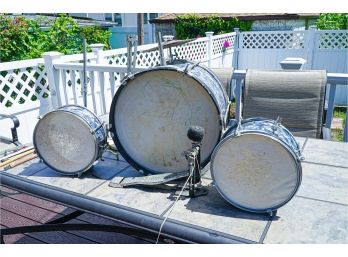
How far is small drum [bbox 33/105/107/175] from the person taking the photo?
1.92 metres

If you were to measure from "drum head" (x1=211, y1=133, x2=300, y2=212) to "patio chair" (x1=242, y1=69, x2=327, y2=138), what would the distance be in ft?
5.07

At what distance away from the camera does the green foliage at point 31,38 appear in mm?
6152

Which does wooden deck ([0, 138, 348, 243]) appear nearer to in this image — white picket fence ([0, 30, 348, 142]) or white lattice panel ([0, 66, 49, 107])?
white picket fence ([0, 30, 348, 142])

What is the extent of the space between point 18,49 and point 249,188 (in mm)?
6002

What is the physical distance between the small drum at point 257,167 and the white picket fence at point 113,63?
2226 millimetres

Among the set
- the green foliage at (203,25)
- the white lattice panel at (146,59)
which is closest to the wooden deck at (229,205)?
the white lattice panel at (146,59)

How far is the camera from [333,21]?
1079 centimetres

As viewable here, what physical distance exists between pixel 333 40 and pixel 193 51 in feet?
13.5

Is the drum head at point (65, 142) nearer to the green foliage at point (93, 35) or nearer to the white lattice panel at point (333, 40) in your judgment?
the green foliage at point (93, 35)

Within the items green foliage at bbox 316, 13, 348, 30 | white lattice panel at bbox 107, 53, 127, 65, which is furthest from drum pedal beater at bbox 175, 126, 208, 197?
green foliage at bbox 316, 13, 348, 30

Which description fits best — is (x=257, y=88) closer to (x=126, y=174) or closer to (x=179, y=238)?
(x=126, y=174)

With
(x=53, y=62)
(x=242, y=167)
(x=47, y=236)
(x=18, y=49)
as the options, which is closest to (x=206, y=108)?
(x=242, y=167)

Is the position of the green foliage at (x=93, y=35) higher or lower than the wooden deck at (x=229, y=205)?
higher

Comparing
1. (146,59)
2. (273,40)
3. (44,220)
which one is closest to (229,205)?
(44,220)
